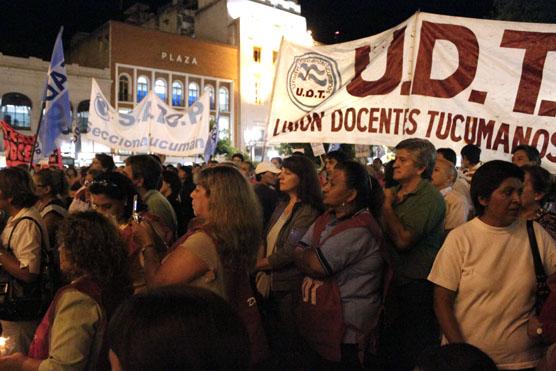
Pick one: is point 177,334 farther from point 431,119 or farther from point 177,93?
point 177,93

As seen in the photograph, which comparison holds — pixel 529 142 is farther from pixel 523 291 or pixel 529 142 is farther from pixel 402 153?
pixel 523 291

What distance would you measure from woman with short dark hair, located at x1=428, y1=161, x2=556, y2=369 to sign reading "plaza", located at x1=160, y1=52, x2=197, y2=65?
160ft

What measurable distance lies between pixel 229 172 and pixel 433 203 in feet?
4.92

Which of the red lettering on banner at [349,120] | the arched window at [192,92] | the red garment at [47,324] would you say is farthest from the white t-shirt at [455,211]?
the arched window at [192,92]

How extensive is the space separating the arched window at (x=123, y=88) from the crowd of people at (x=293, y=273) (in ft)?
144

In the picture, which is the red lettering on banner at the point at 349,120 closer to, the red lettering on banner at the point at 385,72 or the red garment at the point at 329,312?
the red lettering on banner at the point at 385,72

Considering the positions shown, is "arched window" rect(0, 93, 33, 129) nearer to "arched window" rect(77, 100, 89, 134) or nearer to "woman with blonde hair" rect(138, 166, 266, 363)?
"arched window" rect(77, 100, 89, 134)

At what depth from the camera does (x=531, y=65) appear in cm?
391

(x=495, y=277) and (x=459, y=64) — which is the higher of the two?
(x=459, y=64)

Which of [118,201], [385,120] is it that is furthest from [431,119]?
[118,201]

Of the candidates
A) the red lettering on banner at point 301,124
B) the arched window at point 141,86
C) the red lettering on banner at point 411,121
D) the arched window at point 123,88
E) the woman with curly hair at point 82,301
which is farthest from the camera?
the arched window at point 141,86

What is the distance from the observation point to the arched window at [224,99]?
52.6 metres

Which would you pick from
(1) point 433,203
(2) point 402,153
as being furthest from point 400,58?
(1) point 433,203

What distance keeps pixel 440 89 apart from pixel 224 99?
50.3 meters
